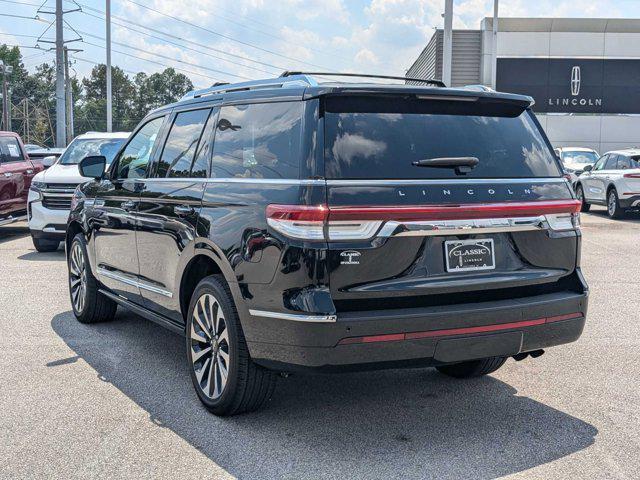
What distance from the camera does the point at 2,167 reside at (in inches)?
540

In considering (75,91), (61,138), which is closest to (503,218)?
(61,138)

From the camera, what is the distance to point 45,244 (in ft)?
40.1

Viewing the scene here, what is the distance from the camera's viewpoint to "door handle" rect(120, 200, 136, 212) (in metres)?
5.82

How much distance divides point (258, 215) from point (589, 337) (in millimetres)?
3765

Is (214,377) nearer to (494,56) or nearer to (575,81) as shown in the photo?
(494,56)

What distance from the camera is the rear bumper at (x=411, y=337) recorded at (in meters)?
3.86

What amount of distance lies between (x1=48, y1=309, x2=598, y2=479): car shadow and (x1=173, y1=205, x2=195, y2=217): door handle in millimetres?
1185

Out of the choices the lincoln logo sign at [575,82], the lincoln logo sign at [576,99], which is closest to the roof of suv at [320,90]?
the lincoln logo sign at [575,82]

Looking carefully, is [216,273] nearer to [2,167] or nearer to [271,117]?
[271,117]

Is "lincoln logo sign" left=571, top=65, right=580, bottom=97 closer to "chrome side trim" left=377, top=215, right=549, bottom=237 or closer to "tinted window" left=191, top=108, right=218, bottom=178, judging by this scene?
"tinted window" left=191, top=108, right=218, bottom=178

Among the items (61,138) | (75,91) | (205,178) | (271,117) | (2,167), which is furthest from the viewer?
(75,91)

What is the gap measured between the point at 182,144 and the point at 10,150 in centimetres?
1035

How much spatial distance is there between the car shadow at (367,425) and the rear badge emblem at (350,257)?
40.6 inches

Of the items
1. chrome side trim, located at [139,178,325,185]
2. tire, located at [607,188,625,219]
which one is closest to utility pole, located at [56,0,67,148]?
tire, located at [607,188,625,219]
